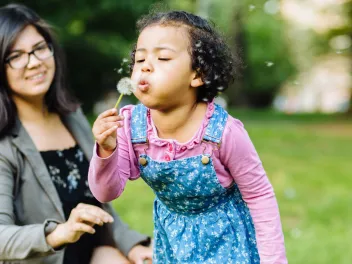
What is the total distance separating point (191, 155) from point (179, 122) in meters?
0.12

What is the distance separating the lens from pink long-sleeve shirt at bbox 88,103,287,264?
6.81ft

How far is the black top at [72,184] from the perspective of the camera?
9.44ft

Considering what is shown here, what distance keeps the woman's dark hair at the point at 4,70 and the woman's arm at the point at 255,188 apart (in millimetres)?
1157

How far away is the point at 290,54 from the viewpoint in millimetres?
32375

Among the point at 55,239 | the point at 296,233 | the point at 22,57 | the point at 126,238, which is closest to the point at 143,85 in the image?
the point at 55,239

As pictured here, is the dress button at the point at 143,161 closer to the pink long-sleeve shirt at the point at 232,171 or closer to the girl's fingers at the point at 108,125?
the pink long-sleeve shirt at the point at 232,171

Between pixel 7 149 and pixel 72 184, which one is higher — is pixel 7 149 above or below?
above

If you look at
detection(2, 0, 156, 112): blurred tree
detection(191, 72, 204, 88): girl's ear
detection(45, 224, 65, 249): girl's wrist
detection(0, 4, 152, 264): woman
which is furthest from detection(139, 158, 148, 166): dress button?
detection(2, 0, 156, 112): blurred tree

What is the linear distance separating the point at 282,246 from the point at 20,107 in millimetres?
1465

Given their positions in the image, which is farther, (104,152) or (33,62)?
(33,62)

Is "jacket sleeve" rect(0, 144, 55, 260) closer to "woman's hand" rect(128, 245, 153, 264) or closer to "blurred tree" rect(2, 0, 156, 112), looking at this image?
"woman's hand" rect(128, 245, 153, 264)

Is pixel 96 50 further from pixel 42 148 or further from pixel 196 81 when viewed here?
pixel 196 81

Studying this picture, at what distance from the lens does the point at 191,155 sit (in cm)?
209

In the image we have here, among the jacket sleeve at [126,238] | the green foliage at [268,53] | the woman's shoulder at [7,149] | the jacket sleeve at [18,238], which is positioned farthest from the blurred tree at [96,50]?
the green foliage at [268,53]
